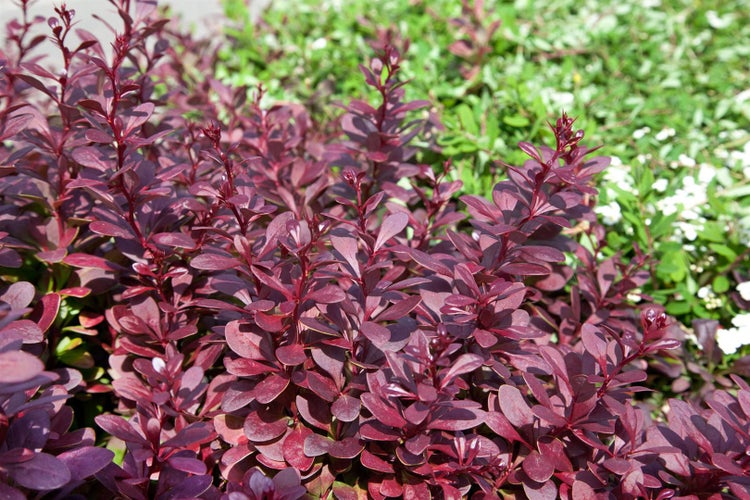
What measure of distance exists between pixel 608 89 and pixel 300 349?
2.78m

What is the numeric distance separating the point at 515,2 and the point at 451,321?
3352mm

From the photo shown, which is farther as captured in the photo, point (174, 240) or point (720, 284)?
point (720, 284)

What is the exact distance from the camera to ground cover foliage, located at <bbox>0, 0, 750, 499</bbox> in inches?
56.6

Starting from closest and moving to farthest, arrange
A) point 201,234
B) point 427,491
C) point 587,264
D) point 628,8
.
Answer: point 427,491
point 201,234
point 587,264
point 628,8

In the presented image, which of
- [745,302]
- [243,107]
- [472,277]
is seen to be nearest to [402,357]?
[472,277]

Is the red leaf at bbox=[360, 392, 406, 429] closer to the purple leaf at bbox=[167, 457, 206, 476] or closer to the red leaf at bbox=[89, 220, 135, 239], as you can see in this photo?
the purple leaf at bbox=[167, 457, 206, 476]

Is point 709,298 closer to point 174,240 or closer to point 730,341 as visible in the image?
point 730,341

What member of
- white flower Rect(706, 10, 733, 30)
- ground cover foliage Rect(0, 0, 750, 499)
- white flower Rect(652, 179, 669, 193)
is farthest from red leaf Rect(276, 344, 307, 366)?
white flower Rect(706, 10, 733, 30)

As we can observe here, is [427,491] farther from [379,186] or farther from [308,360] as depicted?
[379,186]

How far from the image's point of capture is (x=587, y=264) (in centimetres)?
215

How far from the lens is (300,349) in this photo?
1520 mm

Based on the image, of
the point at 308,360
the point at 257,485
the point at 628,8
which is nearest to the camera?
the point at 257,485

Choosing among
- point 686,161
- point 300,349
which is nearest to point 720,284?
point 686,161

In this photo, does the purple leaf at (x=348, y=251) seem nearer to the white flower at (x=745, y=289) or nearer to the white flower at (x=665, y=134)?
the white flower at (x=745, y=289)
